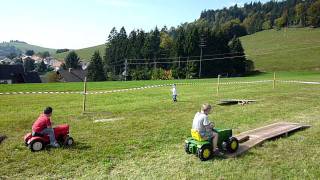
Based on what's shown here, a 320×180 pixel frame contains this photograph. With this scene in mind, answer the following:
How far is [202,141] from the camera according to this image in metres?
11.4

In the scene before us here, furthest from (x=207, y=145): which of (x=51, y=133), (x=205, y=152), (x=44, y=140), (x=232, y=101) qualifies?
(x=232, y=101)

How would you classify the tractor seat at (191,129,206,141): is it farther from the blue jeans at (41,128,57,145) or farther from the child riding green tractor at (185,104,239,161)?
the blue jeans at (41,128,57,145)

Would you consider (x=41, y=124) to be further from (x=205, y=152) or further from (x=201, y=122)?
(x=205, y=152)

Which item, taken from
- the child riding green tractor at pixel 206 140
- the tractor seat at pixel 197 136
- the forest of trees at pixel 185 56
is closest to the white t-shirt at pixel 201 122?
the child riding green tractor at pixel 206 140

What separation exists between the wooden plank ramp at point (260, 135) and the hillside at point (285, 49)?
3791 inches

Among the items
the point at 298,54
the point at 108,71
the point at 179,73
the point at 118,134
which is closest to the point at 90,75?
the point at 108,71

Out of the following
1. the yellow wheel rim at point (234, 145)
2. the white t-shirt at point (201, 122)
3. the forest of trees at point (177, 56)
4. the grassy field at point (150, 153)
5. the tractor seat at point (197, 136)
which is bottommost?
the grassy field at point (150, 153)

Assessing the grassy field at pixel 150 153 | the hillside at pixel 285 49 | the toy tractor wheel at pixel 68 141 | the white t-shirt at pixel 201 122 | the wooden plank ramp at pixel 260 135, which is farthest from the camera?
the hillside at pixel 285 49

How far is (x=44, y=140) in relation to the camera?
1246 centimetres

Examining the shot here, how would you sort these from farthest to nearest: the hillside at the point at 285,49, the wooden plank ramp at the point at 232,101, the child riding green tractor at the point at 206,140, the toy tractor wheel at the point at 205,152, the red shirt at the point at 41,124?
the hillside at the point at 285,49
the wooden plank ramp at the point at 232,101
the red shirt at the point at 41,124
the child riding green tractor at the point at 206,140
the toy tractor wheel at the point at 205,152

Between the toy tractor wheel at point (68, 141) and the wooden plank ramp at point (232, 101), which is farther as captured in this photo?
the wooden plank ramp at point (232, 101)

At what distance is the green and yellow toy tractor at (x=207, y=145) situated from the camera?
36.7 feet

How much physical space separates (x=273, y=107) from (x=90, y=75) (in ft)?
324

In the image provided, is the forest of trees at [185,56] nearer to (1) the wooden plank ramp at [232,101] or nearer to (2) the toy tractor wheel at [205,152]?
(1) the wooden plank ramp at [232,101]
